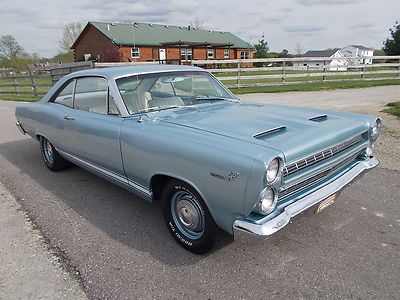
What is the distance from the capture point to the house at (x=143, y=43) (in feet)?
131

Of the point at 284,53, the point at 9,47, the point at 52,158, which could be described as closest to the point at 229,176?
the point at 52,158

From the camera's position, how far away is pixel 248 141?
7.86 feet

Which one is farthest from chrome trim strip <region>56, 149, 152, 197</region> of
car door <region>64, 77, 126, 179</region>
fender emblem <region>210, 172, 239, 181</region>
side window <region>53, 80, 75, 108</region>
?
fender emblem <region>210, 172, 239, 181</region>

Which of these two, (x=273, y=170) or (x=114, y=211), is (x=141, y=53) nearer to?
(x=114, y=211)

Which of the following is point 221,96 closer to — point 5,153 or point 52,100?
point 52,100

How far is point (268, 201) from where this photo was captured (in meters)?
2.30

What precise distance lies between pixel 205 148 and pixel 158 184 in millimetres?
805

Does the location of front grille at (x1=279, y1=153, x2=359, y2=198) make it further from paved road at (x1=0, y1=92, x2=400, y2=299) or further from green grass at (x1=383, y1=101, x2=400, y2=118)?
green grass at (x1=383, y1=101, x2=400, y2=118)

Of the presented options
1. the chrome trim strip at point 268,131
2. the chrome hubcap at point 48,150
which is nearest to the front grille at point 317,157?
the chrome trim strip at point 268,131

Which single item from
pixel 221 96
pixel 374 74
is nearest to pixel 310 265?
pixel 221 96

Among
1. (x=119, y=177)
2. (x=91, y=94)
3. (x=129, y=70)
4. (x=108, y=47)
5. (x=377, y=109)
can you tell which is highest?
(x=108, y=47)

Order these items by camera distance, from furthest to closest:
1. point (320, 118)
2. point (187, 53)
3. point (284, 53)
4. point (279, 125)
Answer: point (284, 53) < point (187, 53) < point (320, 118) < point (279, 125)

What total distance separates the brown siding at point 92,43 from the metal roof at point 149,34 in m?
0.64

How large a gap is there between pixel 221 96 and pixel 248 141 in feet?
6.13
